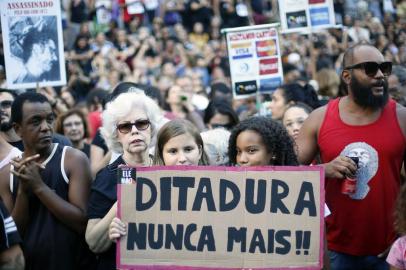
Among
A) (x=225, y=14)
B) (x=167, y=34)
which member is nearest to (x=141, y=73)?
(x=167, y=34)

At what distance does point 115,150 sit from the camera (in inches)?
219

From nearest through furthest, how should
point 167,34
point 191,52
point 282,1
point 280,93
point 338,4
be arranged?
point 280,93, point 282,1, point 191,52, point 167,34, point 338,4

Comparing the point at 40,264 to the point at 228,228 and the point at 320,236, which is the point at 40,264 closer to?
the point at 228,228

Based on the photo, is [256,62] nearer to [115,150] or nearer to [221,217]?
[115,150]

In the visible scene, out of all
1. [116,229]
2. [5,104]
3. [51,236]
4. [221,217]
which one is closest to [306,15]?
[5,104]

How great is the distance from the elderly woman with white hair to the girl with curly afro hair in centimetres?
62

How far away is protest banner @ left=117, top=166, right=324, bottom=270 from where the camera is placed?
4.68 metres

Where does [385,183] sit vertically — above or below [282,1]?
below

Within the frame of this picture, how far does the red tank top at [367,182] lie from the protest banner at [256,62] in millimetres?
4606

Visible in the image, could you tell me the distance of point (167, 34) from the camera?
21.6 m

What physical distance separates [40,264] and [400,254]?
2070 millimetres

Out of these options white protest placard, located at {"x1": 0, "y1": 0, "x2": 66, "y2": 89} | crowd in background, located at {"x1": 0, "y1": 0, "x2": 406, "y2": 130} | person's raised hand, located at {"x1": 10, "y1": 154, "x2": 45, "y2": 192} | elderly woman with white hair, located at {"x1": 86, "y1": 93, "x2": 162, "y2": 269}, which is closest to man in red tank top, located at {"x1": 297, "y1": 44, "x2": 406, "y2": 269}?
elderly woman with white hair, located at {"x1": 86, "y1": 93, "x2": 162, "y2": 269}

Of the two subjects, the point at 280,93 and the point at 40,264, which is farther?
the point at 280,93

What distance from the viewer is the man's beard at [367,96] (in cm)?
552
